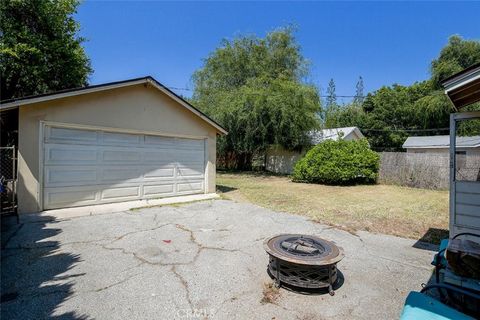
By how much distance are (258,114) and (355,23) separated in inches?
275

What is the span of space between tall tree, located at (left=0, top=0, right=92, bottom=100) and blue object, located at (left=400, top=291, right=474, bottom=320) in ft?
54.8

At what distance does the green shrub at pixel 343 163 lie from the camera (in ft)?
42.1

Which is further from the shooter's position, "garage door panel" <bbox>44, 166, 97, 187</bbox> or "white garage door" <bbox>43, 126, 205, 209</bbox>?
"white garage door" <bbox>43, 126, 205, 209</bbox>

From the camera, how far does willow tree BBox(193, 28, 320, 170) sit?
1584 centimetres

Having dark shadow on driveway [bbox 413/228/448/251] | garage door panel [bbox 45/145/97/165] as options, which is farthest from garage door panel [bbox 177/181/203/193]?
dark shadow on driveway [bbox 413/228/448/251]

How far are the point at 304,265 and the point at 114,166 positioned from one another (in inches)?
250

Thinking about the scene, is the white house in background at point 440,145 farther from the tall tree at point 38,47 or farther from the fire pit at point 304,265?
the tall tree at point 38,47

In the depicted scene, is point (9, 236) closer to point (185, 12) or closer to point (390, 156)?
point (185, 12)

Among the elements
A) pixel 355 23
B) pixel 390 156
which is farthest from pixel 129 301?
pixel 355 23

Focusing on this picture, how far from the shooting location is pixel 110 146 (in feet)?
23.8

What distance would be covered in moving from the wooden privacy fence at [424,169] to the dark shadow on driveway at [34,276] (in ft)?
45.3

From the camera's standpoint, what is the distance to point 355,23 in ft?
41.6

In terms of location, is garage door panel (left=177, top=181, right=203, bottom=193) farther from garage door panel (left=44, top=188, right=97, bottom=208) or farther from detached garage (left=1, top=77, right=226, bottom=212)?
garage door panel (left=44, top=188, right=97, bottom=208)

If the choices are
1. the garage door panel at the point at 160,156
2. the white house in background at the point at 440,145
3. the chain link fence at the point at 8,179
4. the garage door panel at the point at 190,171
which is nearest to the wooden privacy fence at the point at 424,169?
the white house in background at the point at 440,145
